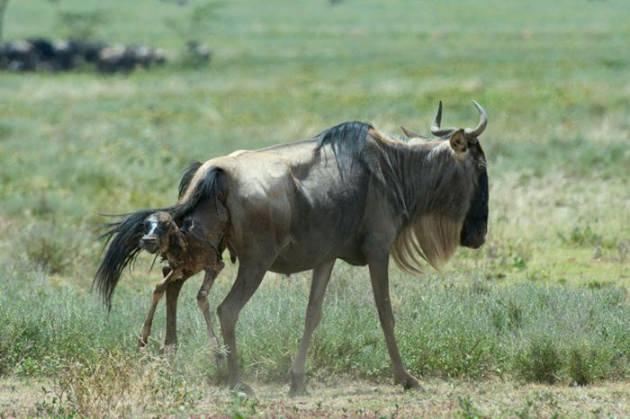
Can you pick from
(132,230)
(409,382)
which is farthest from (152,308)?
(409,382)

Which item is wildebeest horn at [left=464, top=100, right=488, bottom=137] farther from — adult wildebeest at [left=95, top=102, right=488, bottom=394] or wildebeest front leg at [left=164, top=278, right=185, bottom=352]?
wildebeest front leg at [left=164, top=278, right=185, bottom=352]

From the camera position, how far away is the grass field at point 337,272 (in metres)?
8.36

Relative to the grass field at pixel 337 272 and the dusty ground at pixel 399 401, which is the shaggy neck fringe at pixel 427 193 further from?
the dusty ground at pixel 399 401

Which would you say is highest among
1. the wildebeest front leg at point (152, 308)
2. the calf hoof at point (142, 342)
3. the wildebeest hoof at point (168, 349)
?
the wildebeest front leg at point (152, 308)

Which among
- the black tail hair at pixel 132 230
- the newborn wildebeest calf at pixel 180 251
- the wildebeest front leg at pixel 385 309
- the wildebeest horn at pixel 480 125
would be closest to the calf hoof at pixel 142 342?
the newborn wildebeest calf at pixel 180 251

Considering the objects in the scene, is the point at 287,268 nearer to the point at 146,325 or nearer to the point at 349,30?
the point at 146,325

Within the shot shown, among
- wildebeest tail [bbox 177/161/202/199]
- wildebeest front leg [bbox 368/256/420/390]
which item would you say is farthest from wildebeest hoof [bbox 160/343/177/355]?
wildebeest front leg [bbox 368/256/420/390]

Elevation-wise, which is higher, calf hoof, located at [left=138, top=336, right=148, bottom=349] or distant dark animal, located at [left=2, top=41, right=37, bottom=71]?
calf hoof, located at [left=138, top=336, right=148, bottom=349]

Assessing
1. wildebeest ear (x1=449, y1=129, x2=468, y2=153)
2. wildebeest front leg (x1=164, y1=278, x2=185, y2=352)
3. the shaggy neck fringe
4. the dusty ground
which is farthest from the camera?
the shaggy neck fringe

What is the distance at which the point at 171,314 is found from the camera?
8.63 meters

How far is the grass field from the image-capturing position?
8.36m

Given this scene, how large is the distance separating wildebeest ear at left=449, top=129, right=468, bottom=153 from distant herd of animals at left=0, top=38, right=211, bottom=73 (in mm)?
46347

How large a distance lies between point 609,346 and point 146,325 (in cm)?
313

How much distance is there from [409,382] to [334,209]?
4.05ft
